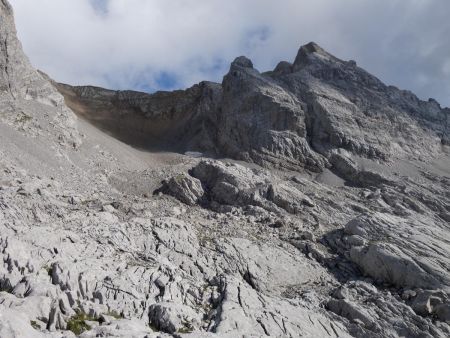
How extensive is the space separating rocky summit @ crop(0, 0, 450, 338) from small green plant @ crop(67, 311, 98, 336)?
10 centimetres

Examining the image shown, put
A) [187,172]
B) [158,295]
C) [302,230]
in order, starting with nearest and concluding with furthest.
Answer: [158,295] < [302,230] < [187,172]

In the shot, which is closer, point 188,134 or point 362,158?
point 362,158

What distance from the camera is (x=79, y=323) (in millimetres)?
20969

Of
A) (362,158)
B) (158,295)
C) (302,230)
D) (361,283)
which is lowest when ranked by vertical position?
(158,295)

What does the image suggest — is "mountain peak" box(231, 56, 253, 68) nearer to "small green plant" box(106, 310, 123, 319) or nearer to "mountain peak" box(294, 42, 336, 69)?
"mountain peak" box(294, 42, 336, 69)

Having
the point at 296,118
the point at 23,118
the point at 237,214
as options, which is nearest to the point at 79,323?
the point at 237,214

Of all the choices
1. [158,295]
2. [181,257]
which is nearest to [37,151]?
[181,257]

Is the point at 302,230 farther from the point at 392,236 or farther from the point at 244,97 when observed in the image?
the point at 244,97

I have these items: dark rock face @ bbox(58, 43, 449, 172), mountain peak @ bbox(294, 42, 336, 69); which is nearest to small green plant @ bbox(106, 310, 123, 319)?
Answer: dark rock face @ bbox(58, 43, 449, 172)

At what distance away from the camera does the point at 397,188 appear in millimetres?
50812

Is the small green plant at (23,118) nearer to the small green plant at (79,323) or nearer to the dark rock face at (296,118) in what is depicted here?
the dark rock face at (296,118)

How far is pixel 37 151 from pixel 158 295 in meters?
22.1

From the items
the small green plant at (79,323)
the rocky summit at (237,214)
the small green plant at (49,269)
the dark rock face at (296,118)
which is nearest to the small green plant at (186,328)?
the rocky summit at (237,214)

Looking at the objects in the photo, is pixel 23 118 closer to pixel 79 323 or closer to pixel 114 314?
pixel 114 314
